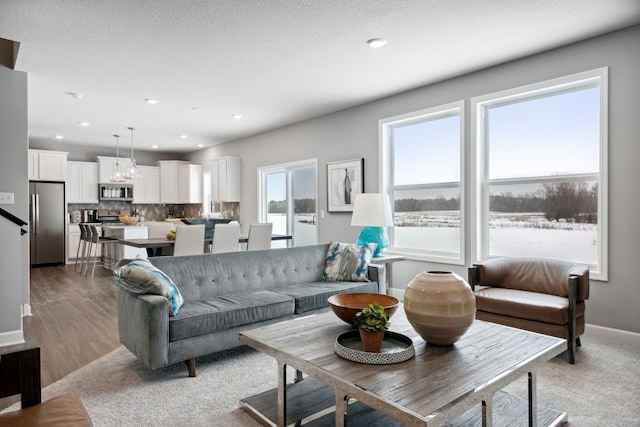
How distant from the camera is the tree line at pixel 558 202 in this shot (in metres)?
3.64

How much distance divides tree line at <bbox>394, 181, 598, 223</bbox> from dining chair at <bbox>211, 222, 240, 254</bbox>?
3023mm

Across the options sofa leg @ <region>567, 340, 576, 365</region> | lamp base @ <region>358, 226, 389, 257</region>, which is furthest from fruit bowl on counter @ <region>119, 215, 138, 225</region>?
sofa leg @ <region>567, 340, 576, 365</region>

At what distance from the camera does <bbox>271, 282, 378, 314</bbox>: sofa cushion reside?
3.31 meters

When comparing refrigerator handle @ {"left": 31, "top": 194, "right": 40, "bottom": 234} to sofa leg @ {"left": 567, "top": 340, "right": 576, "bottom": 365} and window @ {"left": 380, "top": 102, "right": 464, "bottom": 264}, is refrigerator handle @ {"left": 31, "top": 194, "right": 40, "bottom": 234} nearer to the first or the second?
window @ {"left": 380, "top": 102, "right": 464, "bottom": 264}

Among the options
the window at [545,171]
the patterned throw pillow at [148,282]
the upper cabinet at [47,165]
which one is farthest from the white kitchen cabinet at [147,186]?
the window at [545,171]

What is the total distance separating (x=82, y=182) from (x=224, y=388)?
8.01 m

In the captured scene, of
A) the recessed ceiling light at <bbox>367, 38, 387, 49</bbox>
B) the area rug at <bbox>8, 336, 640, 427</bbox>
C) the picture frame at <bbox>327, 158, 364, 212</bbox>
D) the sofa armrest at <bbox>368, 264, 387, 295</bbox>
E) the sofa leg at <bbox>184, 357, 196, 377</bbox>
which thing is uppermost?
the recessed ceiling light at <bbox>367, 38, 387, 49</bbox>

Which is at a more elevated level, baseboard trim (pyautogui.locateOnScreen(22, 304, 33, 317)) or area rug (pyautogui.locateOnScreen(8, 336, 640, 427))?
baseboard trim (pyautogui.locateOnScreen(22, 304, 33, 317))

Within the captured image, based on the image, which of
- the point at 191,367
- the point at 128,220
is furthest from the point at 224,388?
the point at 128,220

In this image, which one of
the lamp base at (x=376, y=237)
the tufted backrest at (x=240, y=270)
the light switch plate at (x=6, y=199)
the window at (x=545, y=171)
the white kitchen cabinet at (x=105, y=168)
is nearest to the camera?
the tufted backrest at (x=240, y=270)

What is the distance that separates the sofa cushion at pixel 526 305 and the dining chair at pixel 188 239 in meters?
3.12

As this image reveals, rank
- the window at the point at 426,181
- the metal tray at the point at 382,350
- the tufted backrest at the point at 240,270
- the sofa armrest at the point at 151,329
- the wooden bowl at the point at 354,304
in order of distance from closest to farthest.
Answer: the metal tray at the point at 382,350, the wooden bowl at the point at 354,304, the sofa armrest at the point at 151,329, the tufted backrest at the point at 240,270, the window at the point at 426,181

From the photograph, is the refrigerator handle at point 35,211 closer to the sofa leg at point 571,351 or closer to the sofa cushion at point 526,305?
the sofa cushion at point 526,305

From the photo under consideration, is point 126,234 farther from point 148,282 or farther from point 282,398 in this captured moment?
point 282,398
